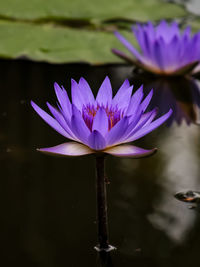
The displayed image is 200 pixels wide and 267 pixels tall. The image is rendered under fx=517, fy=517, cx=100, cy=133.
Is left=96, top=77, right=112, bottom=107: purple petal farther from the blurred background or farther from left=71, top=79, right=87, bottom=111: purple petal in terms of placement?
the blurred background

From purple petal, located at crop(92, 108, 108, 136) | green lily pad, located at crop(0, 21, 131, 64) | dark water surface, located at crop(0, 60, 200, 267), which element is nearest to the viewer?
purple petal, located at crop(92, 108, 108, 136)

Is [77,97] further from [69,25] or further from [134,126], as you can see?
[69,25]

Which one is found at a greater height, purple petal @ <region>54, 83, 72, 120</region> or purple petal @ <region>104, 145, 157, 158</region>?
purple petal @ <region>54, 83, 72, 120</region>

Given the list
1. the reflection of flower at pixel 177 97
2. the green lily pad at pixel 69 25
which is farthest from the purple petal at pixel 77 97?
the green lily pad at pixel 69 25

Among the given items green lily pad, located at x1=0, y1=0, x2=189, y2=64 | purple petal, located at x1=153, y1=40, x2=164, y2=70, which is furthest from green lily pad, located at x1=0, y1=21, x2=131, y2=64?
purple petal, located at x1=153, y1=40, x2=164, y2=70

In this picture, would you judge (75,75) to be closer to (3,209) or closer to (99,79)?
(99,79)

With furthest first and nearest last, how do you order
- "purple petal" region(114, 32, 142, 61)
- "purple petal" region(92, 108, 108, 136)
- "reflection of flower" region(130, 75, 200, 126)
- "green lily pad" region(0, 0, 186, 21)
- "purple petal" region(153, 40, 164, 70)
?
"green lily pad" region(0, 0, 186, 21) < "purple petal" region(114, 32, 142, 61) < "purple petal" region(153, 40, 164, 70) < "reflection of flower" region(130, 75, 200, 126) < "purple petal" region(92, 108, 108, 136)

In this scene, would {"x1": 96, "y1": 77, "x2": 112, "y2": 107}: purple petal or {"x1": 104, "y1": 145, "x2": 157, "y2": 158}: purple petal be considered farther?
{"x1": 96, "y1": 77, "x2": 112, "y2": 107}: purple petal

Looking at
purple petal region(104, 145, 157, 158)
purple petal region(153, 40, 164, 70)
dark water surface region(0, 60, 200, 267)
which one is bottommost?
dark water surface region(0, 60, 200, 267)
